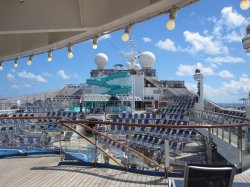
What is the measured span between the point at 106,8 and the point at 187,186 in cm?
234

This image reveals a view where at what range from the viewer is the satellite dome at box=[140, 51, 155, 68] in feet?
161

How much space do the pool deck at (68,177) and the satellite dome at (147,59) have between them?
1730 inches

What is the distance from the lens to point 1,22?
409cm

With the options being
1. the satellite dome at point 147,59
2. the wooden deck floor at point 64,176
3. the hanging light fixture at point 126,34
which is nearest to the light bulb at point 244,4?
the hanging light fixture at point 126,34

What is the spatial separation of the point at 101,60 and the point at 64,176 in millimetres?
45901

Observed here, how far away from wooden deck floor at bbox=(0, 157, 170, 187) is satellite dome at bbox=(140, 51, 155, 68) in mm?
43939

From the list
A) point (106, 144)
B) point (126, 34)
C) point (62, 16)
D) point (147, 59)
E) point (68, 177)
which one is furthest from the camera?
point (147, 59)

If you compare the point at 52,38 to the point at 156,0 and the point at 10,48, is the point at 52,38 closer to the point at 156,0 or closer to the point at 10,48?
the point at 10,48

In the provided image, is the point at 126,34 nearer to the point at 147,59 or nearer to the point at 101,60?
the point at 147,59

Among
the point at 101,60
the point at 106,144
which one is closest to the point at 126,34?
the point at 106,144

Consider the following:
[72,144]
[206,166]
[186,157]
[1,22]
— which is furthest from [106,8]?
[186,157]

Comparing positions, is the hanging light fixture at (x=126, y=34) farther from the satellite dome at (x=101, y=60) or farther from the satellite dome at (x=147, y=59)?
the satellite dome at (x=101, y=60)

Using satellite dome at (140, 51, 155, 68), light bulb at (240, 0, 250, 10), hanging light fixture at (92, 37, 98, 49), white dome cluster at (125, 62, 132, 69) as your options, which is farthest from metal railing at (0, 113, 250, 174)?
satellite dome at (140, 51, 155, 68)

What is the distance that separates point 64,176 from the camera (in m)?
4.96
